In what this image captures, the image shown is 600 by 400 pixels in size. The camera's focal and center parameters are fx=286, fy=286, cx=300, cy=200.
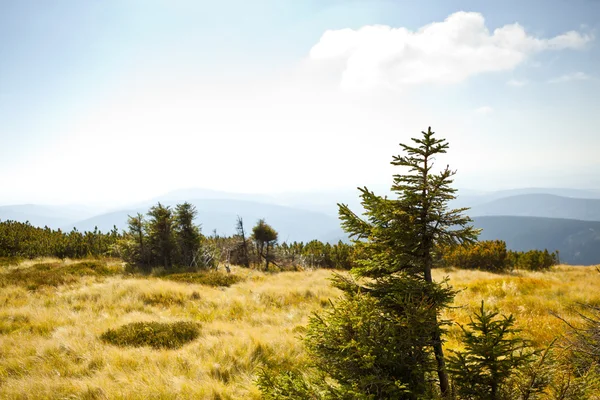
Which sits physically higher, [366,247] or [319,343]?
[366,247]

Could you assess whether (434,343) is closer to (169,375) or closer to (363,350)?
(363,350)

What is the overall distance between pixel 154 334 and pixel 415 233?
25.5 ft

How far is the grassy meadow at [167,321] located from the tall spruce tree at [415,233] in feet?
1.82

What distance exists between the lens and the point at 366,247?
12.6 ft

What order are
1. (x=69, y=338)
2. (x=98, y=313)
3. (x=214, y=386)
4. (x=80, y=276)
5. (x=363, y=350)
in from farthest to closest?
1. (x=80, y=276)
2. (x=98, y=313)
3. (x=69, y=338)
4. (x=214, y=386)
5. (x=363, y=350)

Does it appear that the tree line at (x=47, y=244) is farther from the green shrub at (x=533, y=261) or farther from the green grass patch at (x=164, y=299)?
the green shrub at (x=533, y=261)

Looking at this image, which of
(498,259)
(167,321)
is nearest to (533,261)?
(498,259)

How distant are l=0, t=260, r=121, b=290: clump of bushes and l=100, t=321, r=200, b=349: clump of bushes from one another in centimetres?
855

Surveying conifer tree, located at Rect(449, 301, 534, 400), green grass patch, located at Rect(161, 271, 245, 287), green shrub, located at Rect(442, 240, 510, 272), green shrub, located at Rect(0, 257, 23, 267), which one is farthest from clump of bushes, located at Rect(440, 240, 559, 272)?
green shrub, located at Rect(0, 257, 23, 267)

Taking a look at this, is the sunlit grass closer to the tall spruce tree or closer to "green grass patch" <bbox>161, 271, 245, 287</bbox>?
the tall spruce tree

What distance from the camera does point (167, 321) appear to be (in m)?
9.05

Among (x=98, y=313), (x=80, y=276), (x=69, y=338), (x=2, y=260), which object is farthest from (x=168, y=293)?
(x=2, y=260)

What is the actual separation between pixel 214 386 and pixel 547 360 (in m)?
5.08

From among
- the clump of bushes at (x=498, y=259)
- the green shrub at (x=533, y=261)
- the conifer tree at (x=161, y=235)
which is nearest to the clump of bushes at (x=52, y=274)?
the conifer tree at (x=161, y=235)
